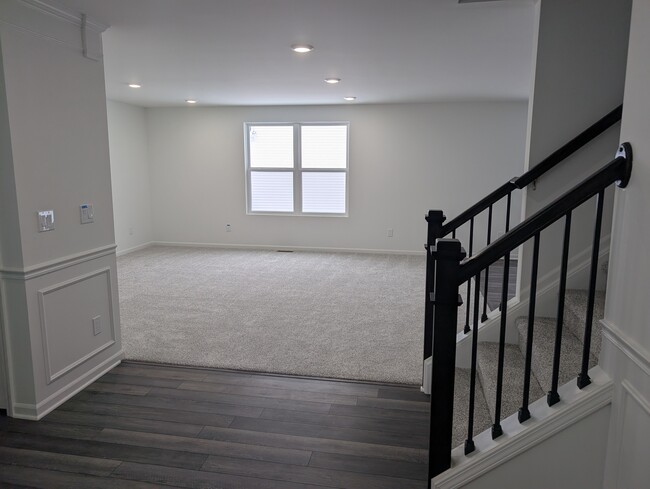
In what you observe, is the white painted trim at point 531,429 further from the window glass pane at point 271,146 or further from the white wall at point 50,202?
the window glass pane at point 271,146

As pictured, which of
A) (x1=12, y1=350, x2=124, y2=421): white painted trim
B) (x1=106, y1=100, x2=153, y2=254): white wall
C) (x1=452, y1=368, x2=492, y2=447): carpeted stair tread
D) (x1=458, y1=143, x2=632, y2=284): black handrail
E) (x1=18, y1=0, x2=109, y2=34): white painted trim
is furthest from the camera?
(x1=106, y1=100, x2=153, y2=254): white wall

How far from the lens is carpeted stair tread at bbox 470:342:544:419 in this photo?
214 centimetres

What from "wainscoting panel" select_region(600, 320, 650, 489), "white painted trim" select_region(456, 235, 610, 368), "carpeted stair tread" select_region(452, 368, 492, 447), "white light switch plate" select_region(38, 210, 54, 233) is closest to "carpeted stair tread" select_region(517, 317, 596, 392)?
"white painted trim" select_region(456, 235, 610, 368)

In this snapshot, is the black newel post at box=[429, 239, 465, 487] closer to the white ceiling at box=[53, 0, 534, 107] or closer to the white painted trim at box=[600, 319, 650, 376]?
the white painted trim at box=[600, 319, 650, 376]

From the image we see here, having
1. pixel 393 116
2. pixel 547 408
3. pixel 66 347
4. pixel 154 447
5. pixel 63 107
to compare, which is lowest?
pixel 154 447

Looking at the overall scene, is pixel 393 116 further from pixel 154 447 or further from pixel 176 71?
pixel 154 447

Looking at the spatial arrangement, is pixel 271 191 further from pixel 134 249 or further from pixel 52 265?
pixel 52 265

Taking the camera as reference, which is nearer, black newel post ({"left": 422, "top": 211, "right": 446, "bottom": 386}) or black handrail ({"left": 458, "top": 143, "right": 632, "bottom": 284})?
black handrail ({"left": 458, "top": 143, "right": 632, "bottom": 284})

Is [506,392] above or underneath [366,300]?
above

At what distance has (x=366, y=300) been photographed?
16.1 ft

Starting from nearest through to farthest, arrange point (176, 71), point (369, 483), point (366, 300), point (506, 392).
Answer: point (369, 483) → point (506, 392) → point (176, 71) → point (366, 300)

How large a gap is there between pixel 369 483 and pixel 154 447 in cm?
108

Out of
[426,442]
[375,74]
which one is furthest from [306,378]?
[375,74]

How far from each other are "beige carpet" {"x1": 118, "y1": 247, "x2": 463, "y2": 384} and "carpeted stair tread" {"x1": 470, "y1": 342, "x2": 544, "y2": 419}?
60cm
